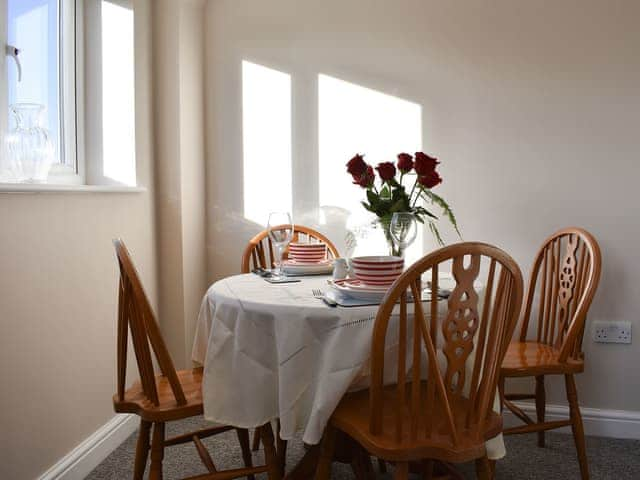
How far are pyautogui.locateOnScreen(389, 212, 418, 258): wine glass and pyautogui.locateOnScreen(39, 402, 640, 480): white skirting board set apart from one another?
138 centimetres

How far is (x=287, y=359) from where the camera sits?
165 centimetres

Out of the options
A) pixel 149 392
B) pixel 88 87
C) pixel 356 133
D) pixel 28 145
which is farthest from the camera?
pixel 356 133

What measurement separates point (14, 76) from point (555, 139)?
2177mm

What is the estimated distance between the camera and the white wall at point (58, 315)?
192 centimetres

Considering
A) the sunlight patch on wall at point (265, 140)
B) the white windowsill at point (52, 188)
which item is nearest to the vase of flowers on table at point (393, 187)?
the white windowsill at point (52, 188)

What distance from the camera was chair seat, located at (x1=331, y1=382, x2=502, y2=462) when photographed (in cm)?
146

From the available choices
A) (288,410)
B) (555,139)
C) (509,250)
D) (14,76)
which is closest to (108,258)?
(14,76)

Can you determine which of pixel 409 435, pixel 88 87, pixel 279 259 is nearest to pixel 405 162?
pixel 279 259

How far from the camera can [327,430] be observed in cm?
168

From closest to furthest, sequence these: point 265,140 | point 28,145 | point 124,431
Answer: point 28,145 < point 124,431 < point 265,140

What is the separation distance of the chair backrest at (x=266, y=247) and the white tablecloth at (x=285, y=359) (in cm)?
80

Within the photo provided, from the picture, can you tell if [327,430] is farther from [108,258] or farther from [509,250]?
[509,250]

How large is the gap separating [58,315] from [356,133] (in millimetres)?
1555

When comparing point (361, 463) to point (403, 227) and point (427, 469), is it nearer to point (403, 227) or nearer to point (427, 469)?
point (427, 469)
